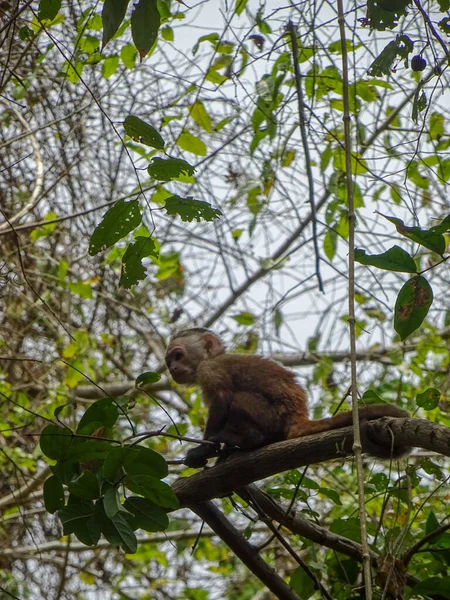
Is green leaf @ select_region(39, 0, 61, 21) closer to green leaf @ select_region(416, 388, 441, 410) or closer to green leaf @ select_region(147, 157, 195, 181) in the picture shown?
green leaf @ select_region(147, 157, 195, 181)

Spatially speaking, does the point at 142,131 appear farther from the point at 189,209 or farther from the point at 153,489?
the point at 153,489

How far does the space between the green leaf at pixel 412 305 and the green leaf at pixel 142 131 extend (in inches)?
40.8

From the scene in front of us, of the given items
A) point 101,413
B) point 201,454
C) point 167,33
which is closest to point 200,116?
point 167,33

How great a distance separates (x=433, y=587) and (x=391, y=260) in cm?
154

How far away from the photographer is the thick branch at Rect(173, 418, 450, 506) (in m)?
2.64

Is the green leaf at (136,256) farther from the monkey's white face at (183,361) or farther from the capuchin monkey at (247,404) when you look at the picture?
the monkey's white face at (183,361)

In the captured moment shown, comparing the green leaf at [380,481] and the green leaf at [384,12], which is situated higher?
the green leaf at [384,12]

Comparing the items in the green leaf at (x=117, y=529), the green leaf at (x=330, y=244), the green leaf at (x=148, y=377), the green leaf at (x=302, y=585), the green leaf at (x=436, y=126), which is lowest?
the green leaf at (x=117, y=529)

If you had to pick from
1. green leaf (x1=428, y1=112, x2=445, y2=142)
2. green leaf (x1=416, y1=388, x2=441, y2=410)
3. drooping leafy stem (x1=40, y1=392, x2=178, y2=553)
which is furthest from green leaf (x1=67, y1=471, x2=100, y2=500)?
green leaf (x1=428, y1=112, x2=445, y2=142)

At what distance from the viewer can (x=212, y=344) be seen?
5.61m

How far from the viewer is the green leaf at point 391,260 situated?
2.47 m

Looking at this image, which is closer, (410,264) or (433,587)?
(410,264)

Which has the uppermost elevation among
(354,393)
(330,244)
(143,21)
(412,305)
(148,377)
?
(330,244)

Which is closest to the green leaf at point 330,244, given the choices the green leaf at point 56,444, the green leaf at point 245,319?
the green leaf at point 245,319
